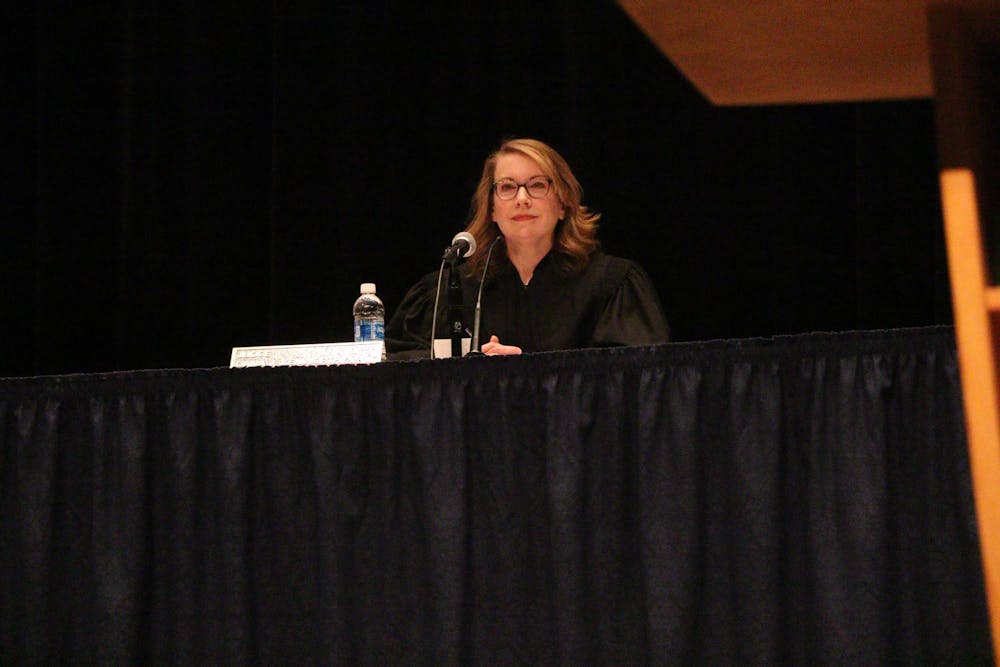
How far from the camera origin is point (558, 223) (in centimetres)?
313

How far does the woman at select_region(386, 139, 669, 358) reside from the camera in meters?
2.98

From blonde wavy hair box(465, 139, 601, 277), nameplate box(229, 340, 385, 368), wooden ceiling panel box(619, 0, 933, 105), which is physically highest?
blonde wavy hair box(465, 139, 601, 277)

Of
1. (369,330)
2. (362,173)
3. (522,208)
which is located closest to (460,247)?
(369,330)

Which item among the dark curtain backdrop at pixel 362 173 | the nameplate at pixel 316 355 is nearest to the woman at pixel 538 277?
the dark curtain backdrop at pixel 362 173

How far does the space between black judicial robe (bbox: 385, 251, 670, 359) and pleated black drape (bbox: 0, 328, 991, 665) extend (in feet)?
3.75

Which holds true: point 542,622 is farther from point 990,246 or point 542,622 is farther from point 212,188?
point 212,188

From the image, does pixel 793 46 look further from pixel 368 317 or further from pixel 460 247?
pixel 368 317

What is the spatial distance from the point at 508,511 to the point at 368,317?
4.04 feet

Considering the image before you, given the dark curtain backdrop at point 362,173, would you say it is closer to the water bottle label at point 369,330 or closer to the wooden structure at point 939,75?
the water bottle label at point 369,330

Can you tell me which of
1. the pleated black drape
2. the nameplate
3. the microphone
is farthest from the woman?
the pleated black drape

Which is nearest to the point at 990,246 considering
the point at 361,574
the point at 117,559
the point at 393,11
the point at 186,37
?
the point at 361,574

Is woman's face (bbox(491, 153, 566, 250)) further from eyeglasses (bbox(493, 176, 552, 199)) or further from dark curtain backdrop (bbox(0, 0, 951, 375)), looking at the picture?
dark curtain backdrop (bbox(0, 0, 951, 375))

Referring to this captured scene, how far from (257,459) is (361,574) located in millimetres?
276

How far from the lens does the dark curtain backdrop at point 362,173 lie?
3244 millimetres
